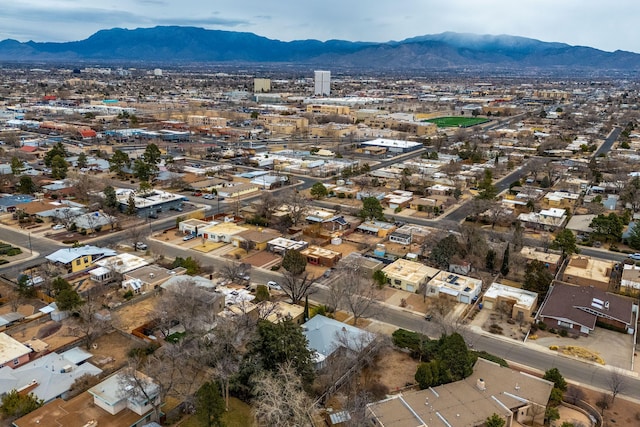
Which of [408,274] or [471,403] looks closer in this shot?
[471,403]

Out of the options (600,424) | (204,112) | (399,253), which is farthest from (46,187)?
(204,112)

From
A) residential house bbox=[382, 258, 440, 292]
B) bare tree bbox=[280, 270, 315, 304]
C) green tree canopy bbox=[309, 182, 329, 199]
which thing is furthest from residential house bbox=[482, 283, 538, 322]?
green tree canopy bbox=[309, 182, 329, 199]

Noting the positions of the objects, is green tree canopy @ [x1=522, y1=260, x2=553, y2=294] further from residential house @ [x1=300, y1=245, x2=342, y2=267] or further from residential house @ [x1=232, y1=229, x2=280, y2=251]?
residential house @ [x1=232, y1=229, x2=280, y2=251]

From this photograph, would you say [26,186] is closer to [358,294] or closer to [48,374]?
[48,374]

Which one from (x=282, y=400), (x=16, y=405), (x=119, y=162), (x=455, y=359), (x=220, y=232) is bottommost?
(x=220, y=232)

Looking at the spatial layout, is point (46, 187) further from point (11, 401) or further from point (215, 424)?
point (215, 424)

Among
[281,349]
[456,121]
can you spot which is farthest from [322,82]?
[281,349]
